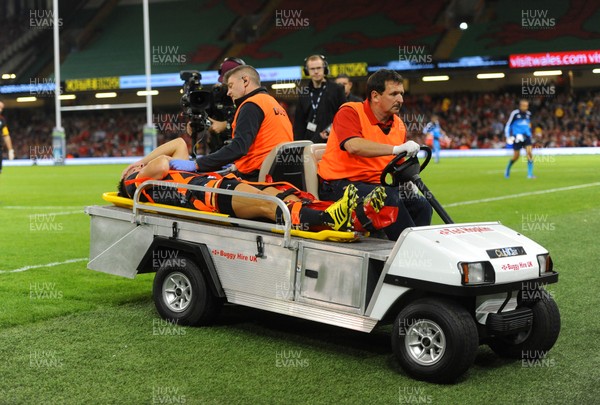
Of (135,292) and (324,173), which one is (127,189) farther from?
(324,173)

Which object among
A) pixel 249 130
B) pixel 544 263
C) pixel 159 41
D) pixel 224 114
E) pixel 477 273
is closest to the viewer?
pixel 477 273

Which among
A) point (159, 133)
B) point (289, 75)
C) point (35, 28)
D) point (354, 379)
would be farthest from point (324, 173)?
point (35, 28)

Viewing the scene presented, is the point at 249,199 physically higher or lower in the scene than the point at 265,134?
lower

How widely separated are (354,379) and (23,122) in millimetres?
47510

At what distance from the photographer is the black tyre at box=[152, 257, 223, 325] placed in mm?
5348

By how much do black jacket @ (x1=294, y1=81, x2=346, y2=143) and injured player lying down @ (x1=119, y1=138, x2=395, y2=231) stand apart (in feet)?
8.99

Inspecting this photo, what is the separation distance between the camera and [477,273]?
165 inches

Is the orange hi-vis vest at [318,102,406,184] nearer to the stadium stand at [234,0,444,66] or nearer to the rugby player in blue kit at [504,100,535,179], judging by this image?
the rugby player in blue kit at [504,100,535,179]

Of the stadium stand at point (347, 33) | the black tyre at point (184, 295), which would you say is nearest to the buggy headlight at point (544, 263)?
the black tyre at point (184, 295)

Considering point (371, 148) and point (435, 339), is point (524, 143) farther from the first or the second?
point (435, 339)

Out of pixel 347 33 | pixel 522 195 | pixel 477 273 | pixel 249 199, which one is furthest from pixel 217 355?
pixel 347 33

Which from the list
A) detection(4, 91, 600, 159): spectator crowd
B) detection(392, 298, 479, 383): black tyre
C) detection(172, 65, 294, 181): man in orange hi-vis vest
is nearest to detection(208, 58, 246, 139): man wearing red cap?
detection(172, 65, 294, 181): man in orange hi-vis vest

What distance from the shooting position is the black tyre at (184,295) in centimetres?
535

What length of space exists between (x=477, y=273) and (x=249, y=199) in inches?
66.9
